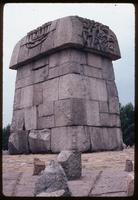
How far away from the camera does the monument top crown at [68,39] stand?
7.71 meters

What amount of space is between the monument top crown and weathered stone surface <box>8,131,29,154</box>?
190 cm

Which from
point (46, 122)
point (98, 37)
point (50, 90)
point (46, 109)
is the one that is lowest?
point (46, 122)

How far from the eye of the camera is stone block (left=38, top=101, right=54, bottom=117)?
309 inches

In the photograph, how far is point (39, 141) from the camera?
7.91 metres

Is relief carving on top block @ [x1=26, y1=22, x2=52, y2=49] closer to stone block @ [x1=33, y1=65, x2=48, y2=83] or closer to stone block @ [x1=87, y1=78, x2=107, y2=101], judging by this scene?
stone block @ [x1=33, y1=65, x2=48, y2=83]

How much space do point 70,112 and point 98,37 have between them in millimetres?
2116

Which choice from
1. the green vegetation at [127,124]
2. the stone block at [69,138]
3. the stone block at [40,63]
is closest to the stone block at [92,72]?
the stone block at [40,63]

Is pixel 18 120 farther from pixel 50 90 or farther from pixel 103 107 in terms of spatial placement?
pixel 103 107

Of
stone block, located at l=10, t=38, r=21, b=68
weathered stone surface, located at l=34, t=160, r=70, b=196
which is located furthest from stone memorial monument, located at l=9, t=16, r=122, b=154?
weathered stone surface, located at l=34, t=160, r=70, b=196

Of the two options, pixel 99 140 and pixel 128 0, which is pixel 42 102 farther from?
pixel 128 0

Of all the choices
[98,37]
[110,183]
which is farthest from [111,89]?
[110,183]

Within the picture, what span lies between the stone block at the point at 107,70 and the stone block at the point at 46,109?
158 centimetres

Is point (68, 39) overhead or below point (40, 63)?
overhead

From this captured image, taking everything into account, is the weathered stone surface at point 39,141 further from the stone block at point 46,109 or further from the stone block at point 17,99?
the stone block at point 17,99
